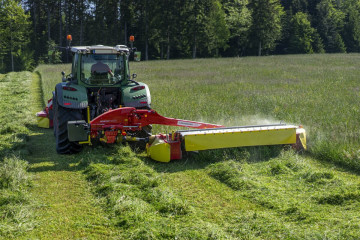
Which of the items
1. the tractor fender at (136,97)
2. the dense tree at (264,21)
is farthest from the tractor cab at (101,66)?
the dense tree at (264,21)

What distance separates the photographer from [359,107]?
436 inches

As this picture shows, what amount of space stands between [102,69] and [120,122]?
174 centimetres

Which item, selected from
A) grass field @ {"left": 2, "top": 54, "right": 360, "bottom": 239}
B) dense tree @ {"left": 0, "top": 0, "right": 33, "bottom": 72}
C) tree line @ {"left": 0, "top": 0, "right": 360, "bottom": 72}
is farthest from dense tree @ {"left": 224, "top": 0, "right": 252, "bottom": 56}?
grass field @ {"left": 2, "top": 54, "right": 360, "bottom": 239}

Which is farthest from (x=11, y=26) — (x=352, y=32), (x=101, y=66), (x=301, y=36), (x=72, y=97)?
(x=352, y=32)

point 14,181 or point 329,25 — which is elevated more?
point 329,25

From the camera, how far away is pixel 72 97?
25.0 ft

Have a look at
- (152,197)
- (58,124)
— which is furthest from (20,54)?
(152,197)

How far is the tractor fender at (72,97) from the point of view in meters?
7.53

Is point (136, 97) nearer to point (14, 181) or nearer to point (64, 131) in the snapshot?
point (64, 131)

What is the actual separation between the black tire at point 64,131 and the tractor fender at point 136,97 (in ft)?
3.28

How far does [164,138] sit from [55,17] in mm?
54864

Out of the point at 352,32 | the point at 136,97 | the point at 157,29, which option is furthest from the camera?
the point at 352,32

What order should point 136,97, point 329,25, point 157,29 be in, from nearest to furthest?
point 136,97 → point 157,29 → point 329,25

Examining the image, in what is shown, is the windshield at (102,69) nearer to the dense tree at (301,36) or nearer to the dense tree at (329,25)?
the dense tree at (301,36)
